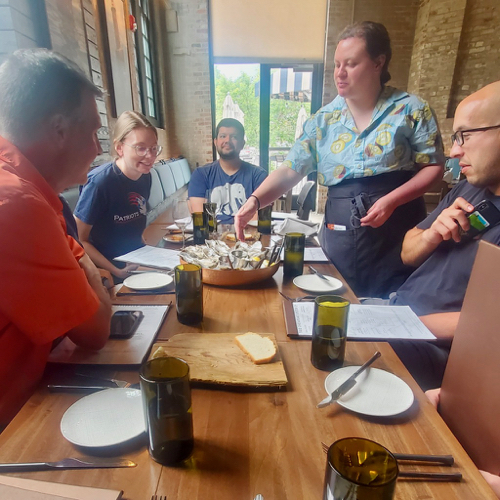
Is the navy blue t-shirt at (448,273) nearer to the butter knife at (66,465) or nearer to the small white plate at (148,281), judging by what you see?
the small white plate at (148,281)

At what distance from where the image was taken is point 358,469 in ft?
1.63

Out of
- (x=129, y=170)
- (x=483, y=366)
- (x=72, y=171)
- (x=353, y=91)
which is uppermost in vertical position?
(x=353, y=91)

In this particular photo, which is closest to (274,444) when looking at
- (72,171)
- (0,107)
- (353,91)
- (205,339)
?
(205,339)

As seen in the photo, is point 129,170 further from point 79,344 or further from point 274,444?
point 274,444

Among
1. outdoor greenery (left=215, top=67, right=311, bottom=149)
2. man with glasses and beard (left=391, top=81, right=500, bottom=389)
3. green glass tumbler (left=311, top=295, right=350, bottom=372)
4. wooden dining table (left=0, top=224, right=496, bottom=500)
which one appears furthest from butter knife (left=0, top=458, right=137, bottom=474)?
outdoor greenery (left=215, top=67, right=311, bottom=149)

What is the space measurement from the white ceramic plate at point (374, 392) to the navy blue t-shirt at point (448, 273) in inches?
26.4

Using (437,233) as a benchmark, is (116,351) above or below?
below

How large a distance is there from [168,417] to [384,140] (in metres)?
1.55

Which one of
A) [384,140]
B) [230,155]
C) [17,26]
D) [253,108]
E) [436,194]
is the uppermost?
[17,26]

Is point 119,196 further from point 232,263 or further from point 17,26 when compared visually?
point 17,26

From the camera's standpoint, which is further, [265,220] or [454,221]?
[265,220]

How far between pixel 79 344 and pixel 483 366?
3.07ft

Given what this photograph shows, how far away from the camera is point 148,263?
1512 millimetres

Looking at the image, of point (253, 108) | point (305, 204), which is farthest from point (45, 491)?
point (253, 108)
